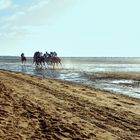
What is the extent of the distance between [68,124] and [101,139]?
121cm

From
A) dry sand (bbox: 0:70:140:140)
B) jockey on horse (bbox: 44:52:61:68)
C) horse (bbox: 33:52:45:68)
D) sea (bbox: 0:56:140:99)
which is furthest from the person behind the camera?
jockey on horse (bbox: 44:52:61:68)

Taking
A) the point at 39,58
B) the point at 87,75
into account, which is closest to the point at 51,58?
the point at 39,58

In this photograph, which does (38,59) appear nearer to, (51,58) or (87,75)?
(51,58)

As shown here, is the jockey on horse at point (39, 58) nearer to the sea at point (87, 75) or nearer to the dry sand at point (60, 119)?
the sea at point (87, 75)

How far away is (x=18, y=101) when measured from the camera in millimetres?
12164


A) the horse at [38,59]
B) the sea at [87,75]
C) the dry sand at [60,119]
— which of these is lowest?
the sea at [87,75]

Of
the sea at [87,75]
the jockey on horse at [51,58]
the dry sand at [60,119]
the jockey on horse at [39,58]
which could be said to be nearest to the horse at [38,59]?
the jockey on horse at [39,58]

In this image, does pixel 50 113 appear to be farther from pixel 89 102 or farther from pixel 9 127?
pixel 89 102

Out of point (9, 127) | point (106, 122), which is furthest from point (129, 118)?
point (9, 127)

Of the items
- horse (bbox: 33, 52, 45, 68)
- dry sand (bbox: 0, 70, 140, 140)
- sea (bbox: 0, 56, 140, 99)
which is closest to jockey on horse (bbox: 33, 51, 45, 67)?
horse (bbox: 33, 52, 45, 68)

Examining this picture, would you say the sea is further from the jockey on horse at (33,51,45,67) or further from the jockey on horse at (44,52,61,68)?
the jockey on horse at (33,51,45,67)

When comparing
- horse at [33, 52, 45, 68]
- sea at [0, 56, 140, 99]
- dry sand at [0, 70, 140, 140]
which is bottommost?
sea at [0, 56, 140, 99]

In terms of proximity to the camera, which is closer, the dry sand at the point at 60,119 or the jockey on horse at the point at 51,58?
the dry sand at the point at 60,119

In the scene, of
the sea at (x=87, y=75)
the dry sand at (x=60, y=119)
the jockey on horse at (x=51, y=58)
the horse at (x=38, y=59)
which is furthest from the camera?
the jockey on horse at (x=51, y=58)
